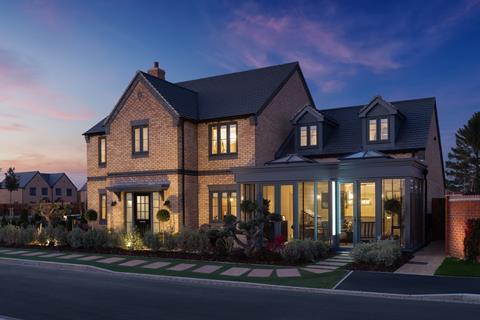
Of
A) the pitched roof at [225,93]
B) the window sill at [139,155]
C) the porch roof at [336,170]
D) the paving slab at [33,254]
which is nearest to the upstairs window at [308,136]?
the pitched roof at [225,93]

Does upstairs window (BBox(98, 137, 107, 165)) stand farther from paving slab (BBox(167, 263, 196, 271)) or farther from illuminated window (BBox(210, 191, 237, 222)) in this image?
paving slab (BBox(167, 263, 196, 271))

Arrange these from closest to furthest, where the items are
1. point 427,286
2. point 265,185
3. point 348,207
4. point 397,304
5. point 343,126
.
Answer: point 397,304 < point 427,286 < point 348,207 < point 265,185 < point 343,126

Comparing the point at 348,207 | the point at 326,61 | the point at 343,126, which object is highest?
the point at 326,61

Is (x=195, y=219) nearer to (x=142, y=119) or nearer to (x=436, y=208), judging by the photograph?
(x=142, y=119)

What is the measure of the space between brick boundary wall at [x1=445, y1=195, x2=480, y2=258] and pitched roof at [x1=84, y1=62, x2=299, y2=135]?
33.6 feet

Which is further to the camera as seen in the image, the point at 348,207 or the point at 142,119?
the point at 142,119

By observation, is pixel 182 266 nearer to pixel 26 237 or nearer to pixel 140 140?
pixel 140 140

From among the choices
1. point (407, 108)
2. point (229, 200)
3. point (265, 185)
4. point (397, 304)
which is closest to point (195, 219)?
point (229, 200)

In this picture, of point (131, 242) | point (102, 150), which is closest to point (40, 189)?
point (102, 150)

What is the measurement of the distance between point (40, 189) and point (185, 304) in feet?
256

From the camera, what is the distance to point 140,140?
940 inches

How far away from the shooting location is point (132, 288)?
38.4 feet

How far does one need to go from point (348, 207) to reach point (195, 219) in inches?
341

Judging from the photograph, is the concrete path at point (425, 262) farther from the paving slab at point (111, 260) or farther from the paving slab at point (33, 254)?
the paving slab at point (33, 254)
